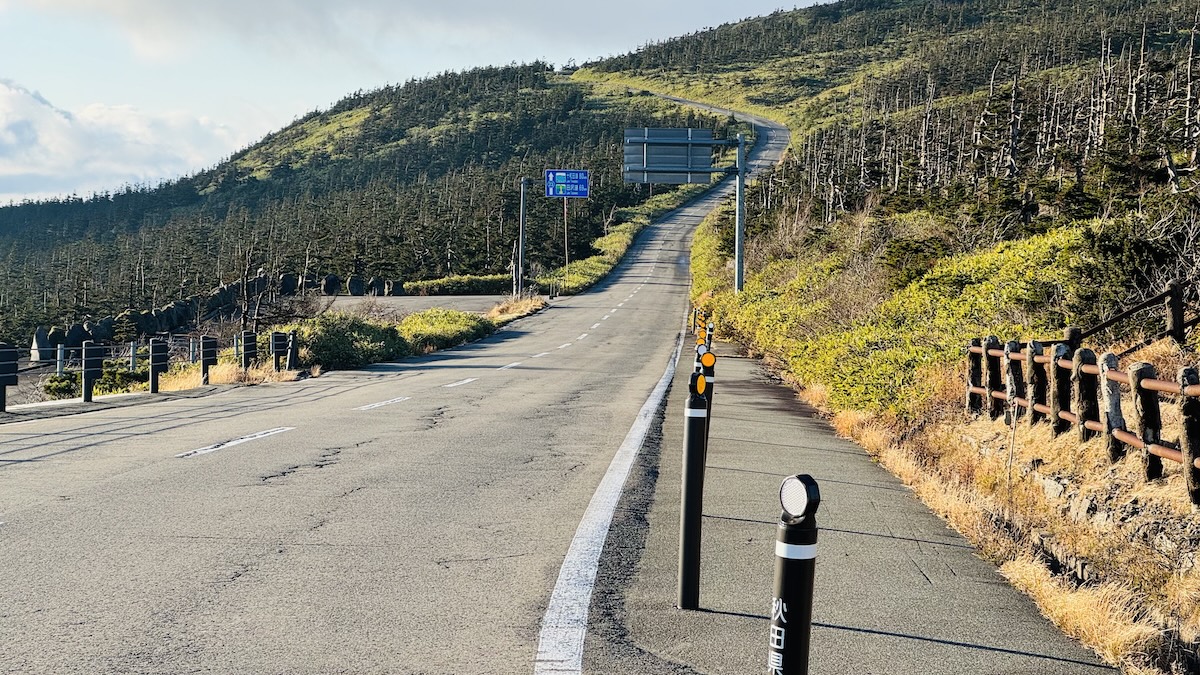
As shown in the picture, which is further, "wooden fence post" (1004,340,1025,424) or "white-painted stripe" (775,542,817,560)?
"wooden fence post" (1004,340,1025,424)

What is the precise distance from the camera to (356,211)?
116 m

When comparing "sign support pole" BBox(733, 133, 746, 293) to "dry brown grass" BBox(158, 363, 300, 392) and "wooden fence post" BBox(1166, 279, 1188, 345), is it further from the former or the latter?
"wooden fence post" BBox(1166, 279, 1188, 345)

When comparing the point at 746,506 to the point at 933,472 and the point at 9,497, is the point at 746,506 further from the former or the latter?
the point at 9,497

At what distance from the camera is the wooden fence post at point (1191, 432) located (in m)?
6.44

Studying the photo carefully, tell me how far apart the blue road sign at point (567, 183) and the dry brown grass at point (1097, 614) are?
5415 centimetres

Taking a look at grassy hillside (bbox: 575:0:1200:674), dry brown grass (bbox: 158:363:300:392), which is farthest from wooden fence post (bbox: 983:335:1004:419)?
dry brown grass (bbox: 158:363:300:392)

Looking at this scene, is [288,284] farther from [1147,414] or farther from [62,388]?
[1147,414]

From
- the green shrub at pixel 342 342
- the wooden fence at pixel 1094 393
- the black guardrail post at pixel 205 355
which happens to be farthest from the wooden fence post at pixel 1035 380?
the green shrub at pixel 342 342

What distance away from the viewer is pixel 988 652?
465 centimetres

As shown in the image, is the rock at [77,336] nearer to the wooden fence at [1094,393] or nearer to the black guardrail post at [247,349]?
the black guardrail post at [247,349]

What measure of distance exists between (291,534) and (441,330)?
32015 millimetres

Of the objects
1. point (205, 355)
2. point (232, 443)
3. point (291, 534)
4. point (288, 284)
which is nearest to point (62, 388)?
point (205, 355)

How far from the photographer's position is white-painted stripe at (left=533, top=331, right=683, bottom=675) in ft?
14.3

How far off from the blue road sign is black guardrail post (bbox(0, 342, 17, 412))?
144ft
